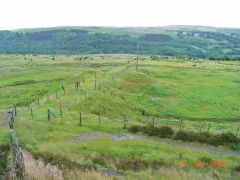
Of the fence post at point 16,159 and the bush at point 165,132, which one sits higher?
the fence post at point 16,159

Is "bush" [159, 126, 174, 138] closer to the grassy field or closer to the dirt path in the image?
the dirt path

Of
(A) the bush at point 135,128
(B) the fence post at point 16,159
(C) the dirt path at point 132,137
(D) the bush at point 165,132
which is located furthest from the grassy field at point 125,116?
(B) the fence post at point 16,159

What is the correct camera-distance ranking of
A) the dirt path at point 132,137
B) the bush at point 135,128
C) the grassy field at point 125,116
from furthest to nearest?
the bush at point 135,128 → the dirt path at point 132,137 → the grassy field at point 125,116

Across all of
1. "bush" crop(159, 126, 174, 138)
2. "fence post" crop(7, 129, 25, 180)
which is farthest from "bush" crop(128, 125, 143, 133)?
"fence post" crop(7, 129, 25, 180)

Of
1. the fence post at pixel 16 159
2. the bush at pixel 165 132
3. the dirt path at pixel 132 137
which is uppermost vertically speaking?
the fence post at pixel 16 159

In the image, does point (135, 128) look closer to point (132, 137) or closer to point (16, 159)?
point (132, 137)

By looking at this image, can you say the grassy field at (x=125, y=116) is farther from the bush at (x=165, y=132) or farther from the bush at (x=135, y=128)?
the bush at (x=165, y=132)

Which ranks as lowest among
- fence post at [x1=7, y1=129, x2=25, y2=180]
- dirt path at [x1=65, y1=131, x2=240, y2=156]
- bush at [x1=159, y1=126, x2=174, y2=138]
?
dirt path at [x1=65, y1=131, x2=240, y2=156]

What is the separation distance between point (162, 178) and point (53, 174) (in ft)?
16.7

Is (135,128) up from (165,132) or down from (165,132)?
down

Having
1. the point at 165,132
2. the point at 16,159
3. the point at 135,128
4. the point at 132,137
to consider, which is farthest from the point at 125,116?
the point at 16,159

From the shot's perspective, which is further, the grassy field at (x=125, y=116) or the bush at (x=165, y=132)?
the bush at (x=165, y=132)

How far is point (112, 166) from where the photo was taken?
38.6 ft

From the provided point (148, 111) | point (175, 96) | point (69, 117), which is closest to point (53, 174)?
point (69, 117)
